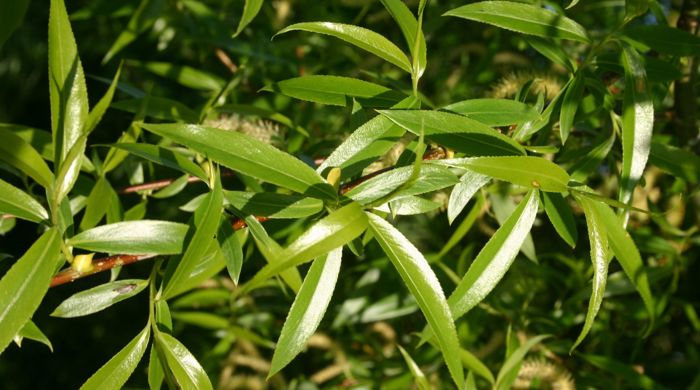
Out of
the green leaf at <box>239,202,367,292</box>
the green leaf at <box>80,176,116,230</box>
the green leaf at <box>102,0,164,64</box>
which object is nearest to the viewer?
the green leaf at <box>239,202,367,292</box>

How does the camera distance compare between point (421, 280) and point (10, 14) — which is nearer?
point (421, 280)

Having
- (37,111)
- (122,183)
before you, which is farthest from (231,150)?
(37,111)

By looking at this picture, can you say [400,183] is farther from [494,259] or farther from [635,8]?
[635,8]

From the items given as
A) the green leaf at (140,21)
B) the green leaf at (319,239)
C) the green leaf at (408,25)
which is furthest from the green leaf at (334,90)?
the green leaf at (140,21)

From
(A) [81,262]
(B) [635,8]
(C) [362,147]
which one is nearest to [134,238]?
(A) [81,262]

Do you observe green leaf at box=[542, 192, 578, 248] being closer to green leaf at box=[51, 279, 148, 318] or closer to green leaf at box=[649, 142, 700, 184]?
green leaf at box=[649, 142, 700, 184]

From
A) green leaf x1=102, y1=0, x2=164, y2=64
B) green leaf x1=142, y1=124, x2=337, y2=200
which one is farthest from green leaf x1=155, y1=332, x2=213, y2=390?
green leaf x1=102, y1=0, x2=164, y2=64

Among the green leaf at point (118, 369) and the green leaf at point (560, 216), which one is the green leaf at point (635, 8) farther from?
the green leaf at point (118, 369)
